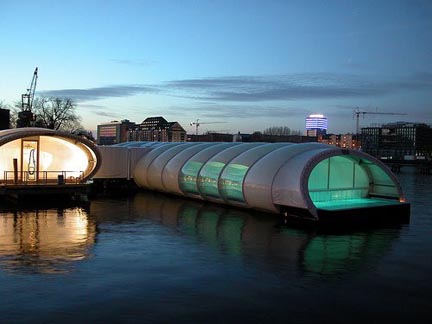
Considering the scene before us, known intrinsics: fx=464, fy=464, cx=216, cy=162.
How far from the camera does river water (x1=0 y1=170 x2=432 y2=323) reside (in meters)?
9.45

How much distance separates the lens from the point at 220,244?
16.0 meters

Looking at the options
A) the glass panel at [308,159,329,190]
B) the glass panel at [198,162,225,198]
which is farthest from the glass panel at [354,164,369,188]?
the glass panel at [198,162,225,198]

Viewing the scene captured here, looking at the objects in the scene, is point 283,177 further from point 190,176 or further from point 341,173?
point 190,176

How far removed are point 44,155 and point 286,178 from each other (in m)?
18.3

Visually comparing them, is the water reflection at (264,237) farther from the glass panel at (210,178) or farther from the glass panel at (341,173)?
the glass panel at (341,173)

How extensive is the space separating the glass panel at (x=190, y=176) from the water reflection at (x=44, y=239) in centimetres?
734

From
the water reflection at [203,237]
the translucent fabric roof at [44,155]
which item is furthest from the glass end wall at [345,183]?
the translucent fabric roof at [44,155]

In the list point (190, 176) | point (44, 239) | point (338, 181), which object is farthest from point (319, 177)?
point (44, 239)

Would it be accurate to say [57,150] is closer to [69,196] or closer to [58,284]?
[69,196]

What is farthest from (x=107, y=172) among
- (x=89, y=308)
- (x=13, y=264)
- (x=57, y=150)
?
(x=89, y=308)

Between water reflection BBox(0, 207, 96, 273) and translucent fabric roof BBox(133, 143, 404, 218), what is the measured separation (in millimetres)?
7671

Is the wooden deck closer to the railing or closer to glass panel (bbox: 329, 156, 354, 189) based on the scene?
the railing

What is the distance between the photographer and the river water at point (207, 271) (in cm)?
945

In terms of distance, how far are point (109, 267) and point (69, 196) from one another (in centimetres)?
1690
